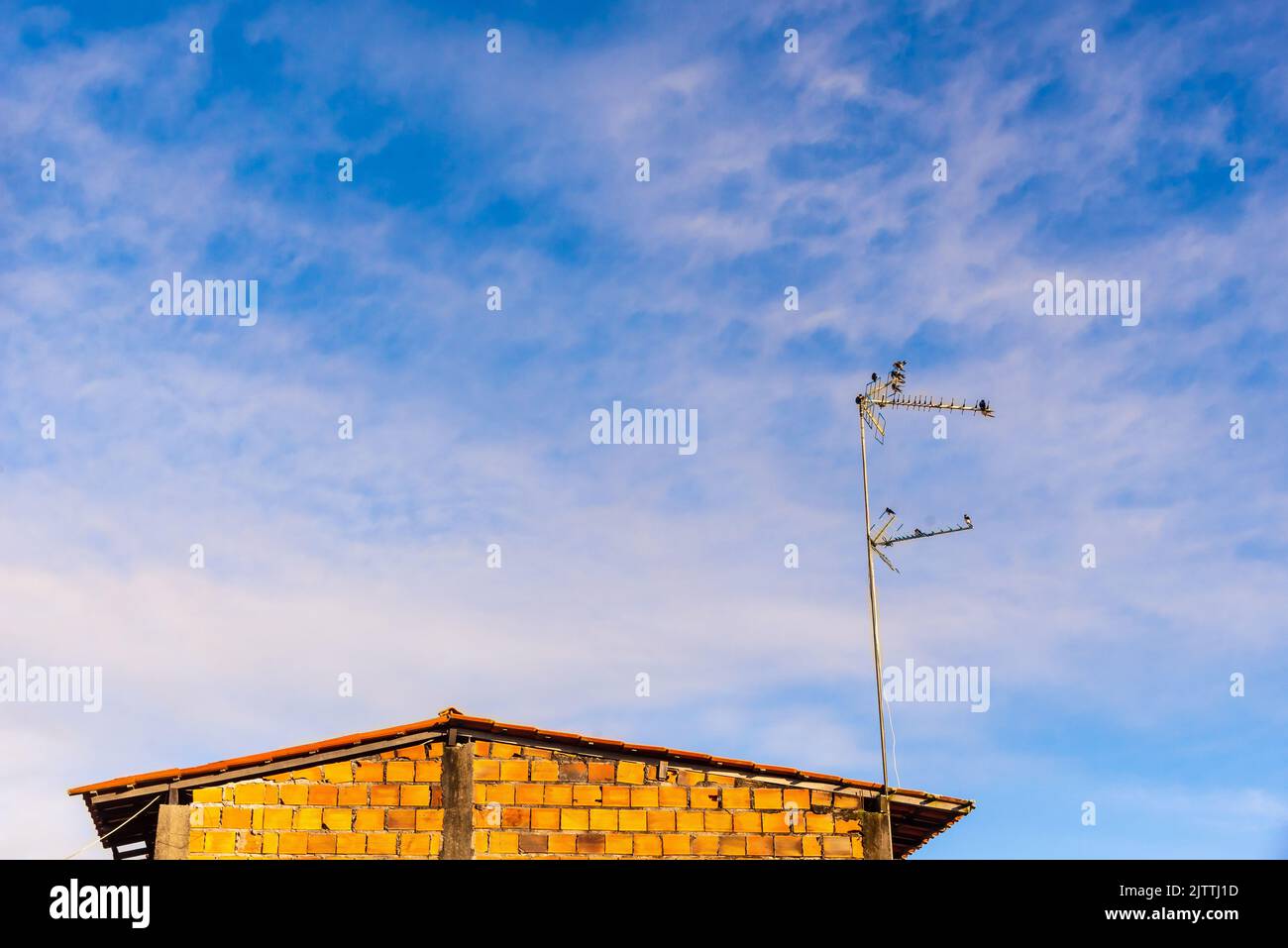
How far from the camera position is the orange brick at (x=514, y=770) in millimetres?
12227

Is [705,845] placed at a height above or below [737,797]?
below

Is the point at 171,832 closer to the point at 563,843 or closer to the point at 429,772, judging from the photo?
the point at 429,772

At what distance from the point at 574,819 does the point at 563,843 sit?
27 cm

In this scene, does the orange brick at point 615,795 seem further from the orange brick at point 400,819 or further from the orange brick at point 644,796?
the orange brick at point 400,819

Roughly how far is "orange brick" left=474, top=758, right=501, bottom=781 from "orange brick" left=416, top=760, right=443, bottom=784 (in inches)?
15.0

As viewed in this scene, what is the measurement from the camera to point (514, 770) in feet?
40.2

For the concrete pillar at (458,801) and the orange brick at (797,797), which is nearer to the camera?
the concrete pillar at (458,801)

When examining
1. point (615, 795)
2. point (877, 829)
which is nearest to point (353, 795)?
point (615, 795)

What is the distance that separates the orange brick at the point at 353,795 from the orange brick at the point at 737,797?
3890 millimetres

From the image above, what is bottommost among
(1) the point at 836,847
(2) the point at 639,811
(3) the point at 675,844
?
(1) the point at 836,847

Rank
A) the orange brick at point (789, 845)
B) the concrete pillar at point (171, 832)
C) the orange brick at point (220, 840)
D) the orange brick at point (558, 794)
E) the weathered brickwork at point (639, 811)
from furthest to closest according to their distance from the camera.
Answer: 1. the orange brick at point (789, 845)
2. the orange brick at point (558, 794)
3. the weathered brickwork at point (639, 811)
4. the orange brick at point (220, 840)
5. the concrete pillar at point (171, 832)

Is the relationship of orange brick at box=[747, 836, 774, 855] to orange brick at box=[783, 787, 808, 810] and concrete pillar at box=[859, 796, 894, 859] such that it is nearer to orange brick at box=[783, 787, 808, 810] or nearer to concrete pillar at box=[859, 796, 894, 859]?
orange brick at box=[783, 787, 808, 810]

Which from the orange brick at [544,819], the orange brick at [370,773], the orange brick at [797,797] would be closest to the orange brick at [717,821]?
the orange brick at [797,797]
